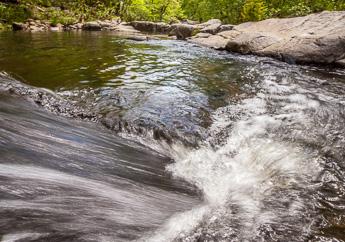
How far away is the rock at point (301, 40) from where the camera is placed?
10.3m

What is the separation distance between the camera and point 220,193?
3.77m

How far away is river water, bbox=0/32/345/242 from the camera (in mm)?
2891

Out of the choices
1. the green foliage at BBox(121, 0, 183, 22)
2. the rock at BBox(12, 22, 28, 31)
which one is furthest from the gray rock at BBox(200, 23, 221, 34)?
the green foliage at BBox(121, 0, 183, 22)

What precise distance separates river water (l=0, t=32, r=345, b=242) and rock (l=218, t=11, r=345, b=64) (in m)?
2.04

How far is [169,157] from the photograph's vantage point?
470cm

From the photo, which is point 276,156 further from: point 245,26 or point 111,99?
point 245,26

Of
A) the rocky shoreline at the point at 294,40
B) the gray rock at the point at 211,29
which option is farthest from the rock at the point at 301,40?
the gray rock at the point at 211,29

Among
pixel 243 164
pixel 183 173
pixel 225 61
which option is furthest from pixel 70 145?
pixel 225 61

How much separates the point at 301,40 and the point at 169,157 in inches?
332

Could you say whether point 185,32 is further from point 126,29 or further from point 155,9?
point 155,9

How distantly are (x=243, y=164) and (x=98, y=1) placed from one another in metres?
35.8

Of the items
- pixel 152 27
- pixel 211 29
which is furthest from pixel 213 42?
pixel 152 27

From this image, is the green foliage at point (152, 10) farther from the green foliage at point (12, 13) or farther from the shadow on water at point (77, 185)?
the shadow on water at point (77, 185)

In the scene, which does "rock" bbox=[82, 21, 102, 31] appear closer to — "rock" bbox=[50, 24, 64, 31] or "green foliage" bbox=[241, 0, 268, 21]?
"rock" bbox=[50, 24, 64, 31]
